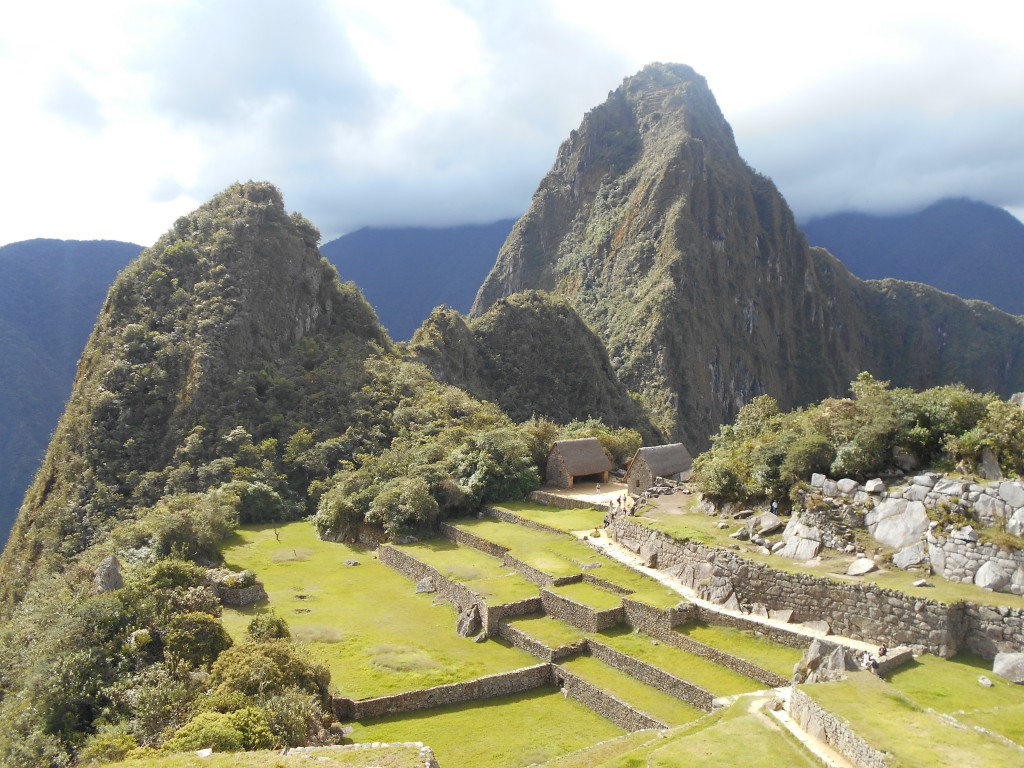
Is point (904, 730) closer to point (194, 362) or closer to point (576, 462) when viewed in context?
point (576, 462)

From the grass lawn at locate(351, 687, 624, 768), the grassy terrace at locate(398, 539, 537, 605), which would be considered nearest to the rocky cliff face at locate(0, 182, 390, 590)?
the grassy terrace at locate(398, 539, 537, 605)

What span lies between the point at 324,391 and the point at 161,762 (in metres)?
40.2

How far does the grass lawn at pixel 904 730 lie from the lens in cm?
1025

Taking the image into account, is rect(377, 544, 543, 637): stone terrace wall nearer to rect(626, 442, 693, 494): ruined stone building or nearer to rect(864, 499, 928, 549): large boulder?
rect(864, 499, 928, 549): large boulder

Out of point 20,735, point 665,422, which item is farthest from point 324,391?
point 665,422

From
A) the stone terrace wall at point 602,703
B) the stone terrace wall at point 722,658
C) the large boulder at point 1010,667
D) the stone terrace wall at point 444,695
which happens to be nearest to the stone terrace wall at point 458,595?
the stone terrace wall at point 444,695

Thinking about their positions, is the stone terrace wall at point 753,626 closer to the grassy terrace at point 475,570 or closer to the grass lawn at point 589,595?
the grass lawn at point 589,595

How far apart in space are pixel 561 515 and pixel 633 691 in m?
14.0

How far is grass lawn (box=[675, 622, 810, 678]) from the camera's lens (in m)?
16.4

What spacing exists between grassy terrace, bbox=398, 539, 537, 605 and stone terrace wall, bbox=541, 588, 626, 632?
3.45 ft

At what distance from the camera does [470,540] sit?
30.0 metres

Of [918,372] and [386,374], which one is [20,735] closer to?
[386,374]

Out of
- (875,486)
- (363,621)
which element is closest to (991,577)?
(875,486)

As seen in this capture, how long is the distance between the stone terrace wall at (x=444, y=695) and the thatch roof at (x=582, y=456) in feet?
57.6
